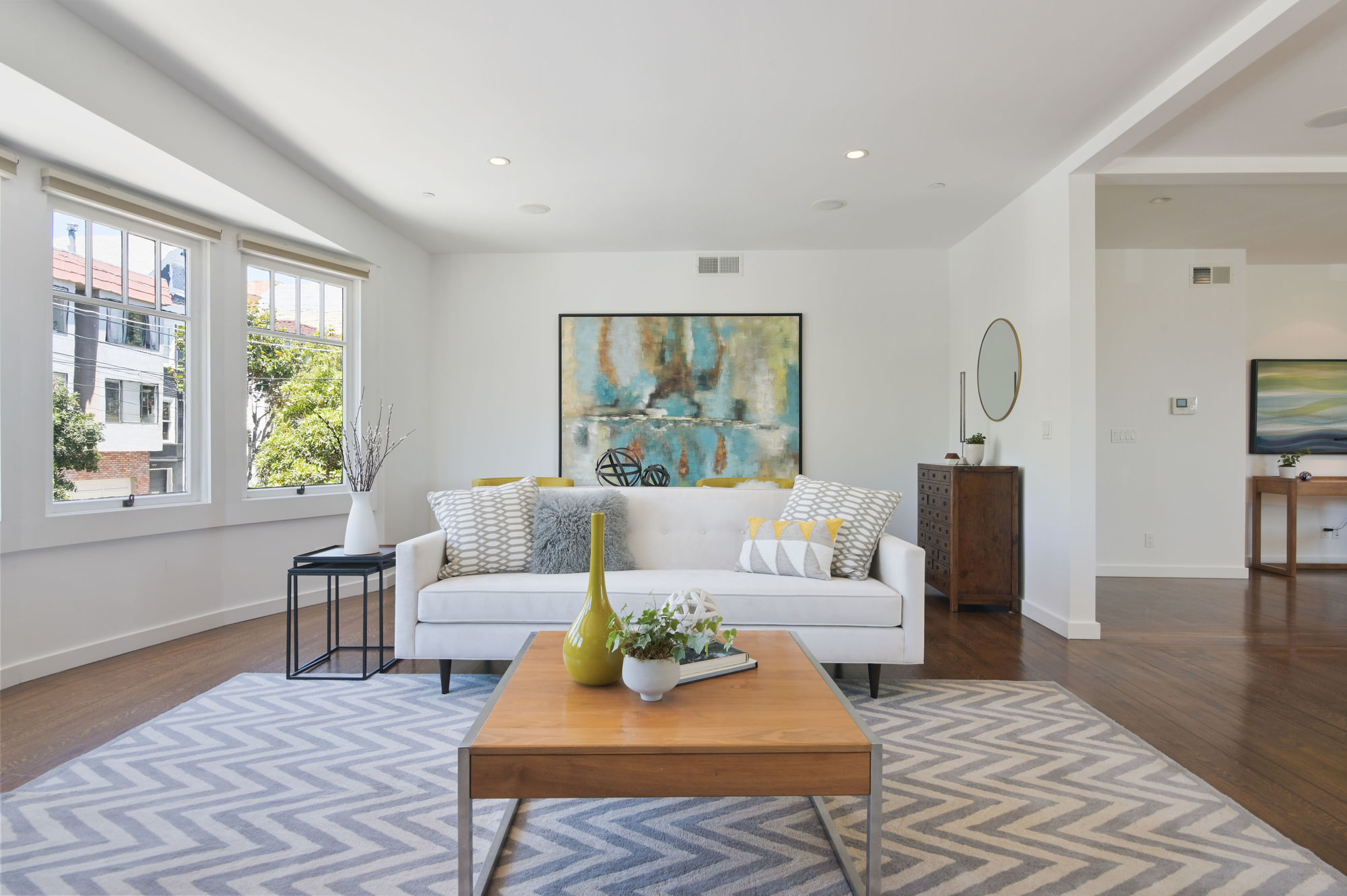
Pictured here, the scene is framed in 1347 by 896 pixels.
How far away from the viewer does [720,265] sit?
225 inches

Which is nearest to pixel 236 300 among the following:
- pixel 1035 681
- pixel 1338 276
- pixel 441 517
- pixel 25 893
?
pixel 441 517

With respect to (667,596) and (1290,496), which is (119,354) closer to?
(667,596)

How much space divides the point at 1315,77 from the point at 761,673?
3481 millimetres

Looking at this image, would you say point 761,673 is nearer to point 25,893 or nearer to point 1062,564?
point 25,893

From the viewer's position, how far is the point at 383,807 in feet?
6.19

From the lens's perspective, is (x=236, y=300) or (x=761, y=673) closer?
(x=761, y=673)

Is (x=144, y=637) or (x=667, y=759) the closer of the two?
(x=667, y=759)

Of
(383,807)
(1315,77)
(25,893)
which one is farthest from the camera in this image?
(1315,77)

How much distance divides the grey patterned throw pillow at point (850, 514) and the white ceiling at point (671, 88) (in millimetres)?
1829

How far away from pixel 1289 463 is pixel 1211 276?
5.76 ft

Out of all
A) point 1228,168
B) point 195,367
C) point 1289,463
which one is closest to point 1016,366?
point 1228,168

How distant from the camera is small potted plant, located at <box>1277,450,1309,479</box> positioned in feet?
18.7

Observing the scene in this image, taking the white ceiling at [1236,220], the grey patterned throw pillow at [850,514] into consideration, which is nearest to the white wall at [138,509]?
the grey patterned throw pillow at [850,514]

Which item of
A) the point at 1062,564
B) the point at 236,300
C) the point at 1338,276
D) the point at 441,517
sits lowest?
the point at 1062,564
